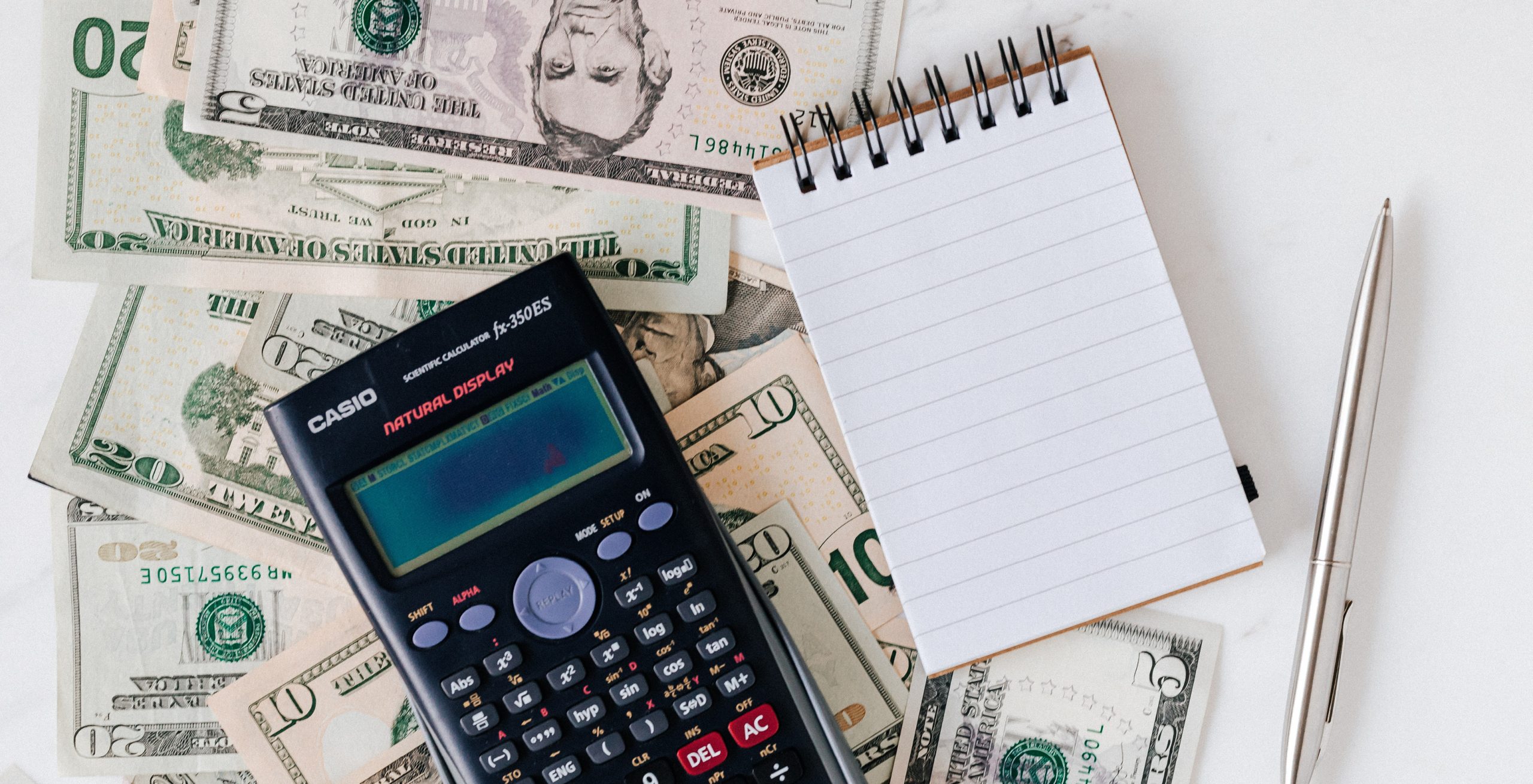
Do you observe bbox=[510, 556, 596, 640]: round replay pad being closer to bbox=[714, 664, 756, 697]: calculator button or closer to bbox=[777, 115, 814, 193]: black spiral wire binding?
bbox=[714, 664, 756, 697]: calculator button

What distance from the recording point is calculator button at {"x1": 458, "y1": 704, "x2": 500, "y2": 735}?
496 millimetres

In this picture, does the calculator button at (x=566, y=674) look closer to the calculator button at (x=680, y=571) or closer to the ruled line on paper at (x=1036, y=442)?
the calculator button at (x=680, y=571)

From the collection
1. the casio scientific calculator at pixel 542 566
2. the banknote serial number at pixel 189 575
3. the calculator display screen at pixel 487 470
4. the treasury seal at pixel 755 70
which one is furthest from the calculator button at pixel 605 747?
the treasury seal at pixel 755 70

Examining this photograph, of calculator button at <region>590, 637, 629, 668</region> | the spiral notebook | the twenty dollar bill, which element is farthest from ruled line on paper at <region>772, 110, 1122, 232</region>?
the twenty dollar bill

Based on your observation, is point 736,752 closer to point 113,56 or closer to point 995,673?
point 995,673

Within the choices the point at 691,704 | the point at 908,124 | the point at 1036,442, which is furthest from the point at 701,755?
the point at 908,124

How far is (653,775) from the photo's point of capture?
0.50 m

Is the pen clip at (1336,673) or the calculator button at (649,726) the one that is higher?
the calculator button at (649,726)

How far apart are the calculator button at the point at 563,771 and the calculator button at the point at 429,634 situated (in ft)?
0.27

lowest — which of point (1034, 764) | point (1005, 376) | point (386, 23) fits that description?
point (1034, 764)

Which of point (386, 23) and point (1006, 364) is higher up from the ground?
point (386, 23)

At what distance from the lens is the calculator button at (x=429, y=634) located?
496mm

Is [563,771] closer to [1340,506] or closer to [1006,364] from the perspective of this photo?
[1006,364]

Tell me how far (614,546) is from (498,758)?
0.11 meters
